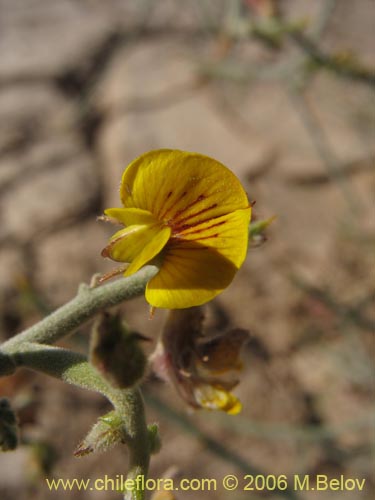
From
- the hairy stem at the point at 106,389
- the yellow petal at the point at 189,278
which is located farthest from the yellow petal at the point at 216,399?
the yellow petal at the point at 189,278

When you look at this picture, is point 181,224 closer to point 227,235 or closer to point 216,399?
point 227,235

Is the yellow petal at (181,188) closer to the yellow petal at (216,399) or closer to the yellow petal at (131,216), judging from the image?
the yellow petal at (131,216)

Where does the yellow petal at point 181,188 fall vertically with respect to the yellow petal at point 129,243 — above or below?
above

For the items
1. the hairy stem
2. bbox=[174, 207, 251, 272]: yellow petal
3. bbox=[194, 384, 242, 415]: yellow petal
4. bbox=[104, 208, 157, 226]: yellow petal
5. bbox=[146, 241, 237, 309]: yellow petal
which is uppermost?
bbox=[104, 208, 157, 226]: yellow petal

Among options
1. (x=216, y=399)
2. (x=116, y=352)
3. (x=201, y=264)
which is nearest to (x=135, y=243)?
(x=201, y=264)

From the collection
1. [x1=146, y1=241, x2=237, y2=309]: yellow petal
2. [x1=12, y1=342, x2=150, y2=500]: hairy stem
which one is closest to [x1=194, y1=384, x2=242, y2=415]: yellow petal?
[x1=12, y1=342, x2=150, y2=500]: hairy stem

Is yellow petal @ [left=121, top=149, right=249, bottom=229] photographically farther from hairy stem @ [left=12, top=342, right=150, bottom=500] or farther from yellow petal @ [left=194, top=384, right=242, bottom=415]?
yellow petal @ [left=194, top=384, right=242, bottom=415]

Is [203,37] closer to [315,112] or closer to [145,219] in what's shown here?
[315,112]
